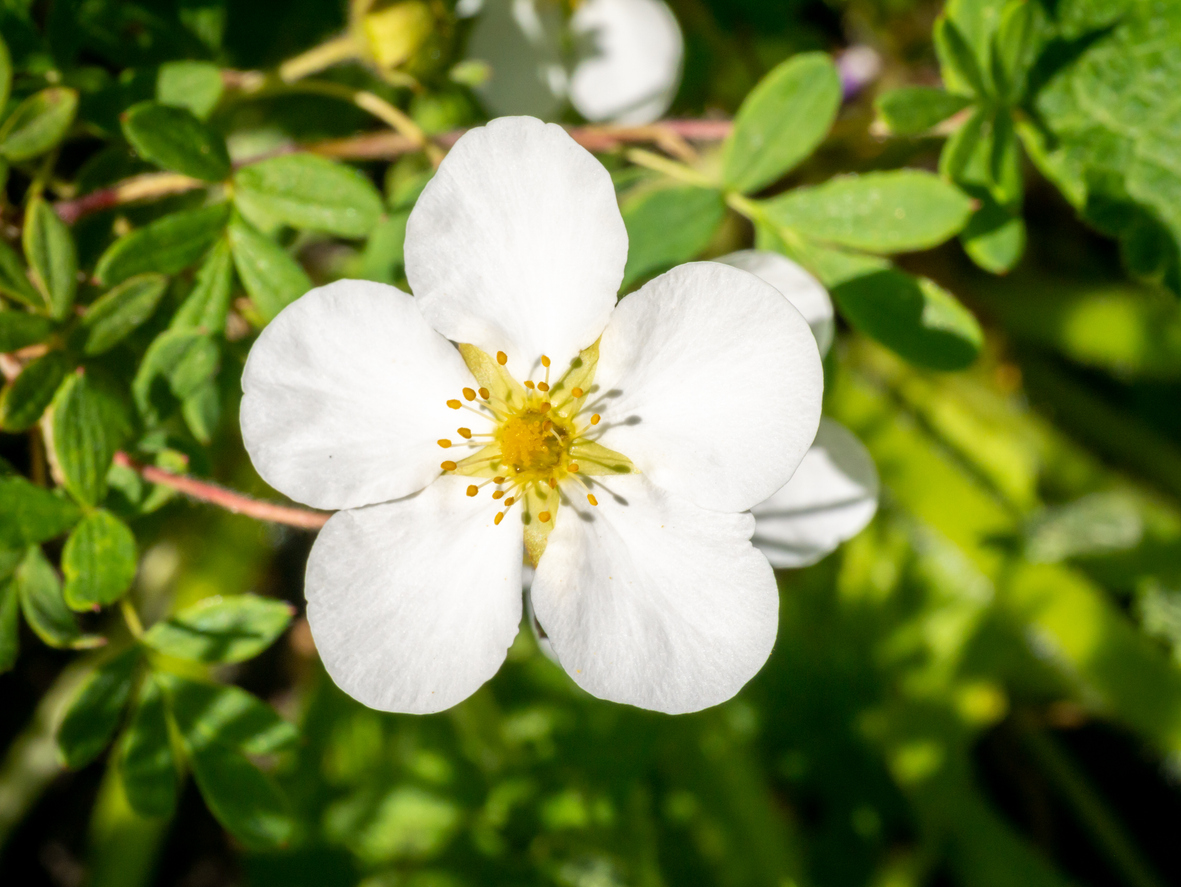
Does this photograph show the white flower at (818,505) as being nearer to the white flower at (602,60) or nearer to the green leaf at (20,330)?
the white flower at (602,60)

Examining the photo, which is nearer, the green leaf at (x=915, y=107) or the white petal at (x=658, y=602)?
the white petal at (x=658, y=602)

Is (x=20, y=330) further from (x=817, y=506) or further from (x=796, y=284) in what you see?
(x=817, y=506)

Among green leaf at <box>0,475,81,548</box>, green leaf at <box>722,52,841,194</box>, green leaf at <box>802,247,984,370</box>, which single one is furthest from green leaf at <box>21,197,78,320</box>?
green leaf at <box>802,247,984,370</box>

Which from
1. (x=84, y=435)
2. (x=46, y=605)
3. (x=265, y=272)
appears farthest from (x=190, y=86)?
(x=46, y=605)

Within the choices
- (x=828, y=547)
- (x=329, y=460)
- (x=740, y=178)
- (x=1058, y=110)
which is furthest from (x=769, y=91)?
(x=329, y=460)

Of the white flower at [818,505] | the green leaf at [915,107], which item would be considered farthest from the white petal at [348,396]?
the green leaf at [915,107]

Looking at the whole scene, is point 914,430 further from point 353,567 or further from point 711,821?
point 353,567
